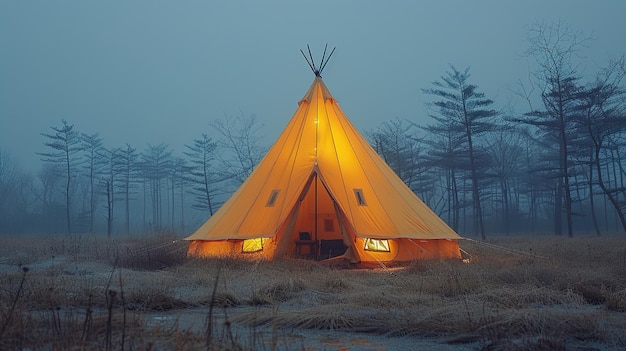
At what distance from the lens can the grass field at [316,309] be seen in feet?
12.9

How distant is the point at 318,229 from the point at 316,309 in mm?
9134

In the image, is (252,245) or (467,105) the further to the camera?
(467,105)

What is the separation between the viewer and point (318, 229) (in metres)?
14.8

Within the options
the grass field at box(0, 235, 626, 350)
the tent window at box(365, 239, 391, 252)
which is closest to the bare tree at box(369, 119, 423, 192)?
the tent window at box(365, 239, 391, 252)

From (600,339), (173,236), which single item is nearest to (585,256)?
(600,339)

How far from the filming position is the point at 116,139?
124 m

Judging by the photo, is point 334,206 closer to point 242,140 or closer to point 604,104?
point 604,104

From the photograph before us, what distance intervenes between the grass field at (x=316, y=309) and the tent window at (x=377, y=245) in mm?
1873

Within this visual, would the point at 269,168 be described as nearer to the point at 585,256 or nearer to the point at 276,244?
the point at 276,244

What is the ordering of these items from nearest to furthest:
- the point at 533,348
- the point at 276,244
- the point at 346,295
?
the point at 533,348 → the point at 346,295 → the point at 276,244

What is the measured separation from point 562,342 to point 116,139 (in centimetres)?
12751

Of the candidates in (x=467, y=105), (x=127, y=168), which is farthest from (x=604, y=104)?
(x=127, y=168)

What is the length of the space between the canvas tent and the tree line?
738 centimetres

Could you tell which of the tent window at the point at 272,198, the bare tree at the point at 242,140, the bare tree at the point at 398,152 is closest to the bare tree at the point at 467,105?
the bare tree at the point at 398,152
